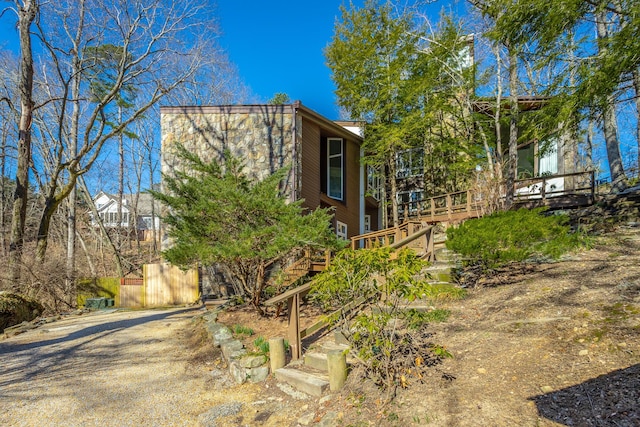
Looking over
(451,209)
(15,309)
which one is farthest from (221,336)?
(451,209)

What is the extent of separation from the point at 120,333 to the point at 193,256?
297 centimetres

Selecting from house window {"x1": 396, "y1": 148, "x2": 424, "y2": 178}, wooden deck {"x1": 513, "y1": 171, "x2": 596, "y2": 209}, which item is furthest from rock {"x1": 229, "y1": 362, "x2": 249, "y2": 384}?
house window {"x1": 396, "y1": 148, "x2": 424, "y2": 178}

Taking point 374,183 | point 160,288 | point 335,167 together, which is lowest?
point 160,288

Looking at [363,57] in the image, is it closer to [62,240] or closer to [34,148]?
[34,148]

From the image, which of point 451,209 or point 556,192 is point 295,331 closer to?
point 451,209

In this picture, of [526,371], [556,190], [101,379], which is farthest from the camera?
[556,190]

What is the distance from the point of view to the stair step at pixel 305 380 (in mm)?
3748

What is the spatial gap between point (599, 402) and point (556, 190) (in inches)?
499

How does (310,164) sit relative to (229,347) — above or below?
above

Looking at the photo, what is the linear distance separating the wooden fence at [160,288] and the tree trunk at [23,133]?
300cm

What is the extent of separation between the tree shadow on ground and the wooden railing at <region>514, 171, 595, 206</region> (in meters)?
10.1

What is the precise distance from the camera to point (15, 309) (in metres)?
8.50

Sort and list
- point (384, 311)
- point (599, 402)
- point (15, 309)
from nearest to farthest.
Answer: point (599, 402) < point (384, 311) < point (15, 309)

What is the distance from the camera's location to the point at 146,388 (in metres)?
4.46
